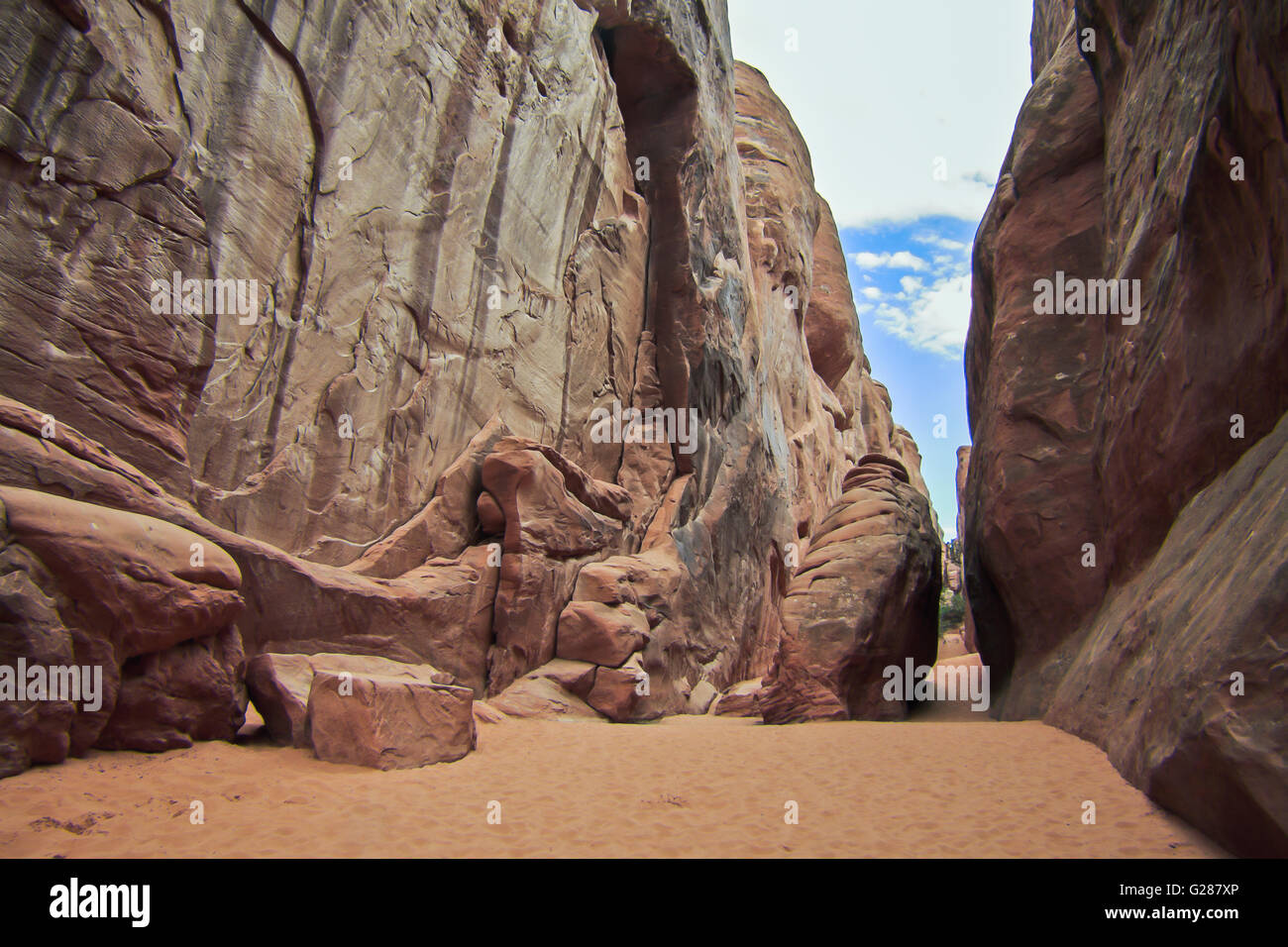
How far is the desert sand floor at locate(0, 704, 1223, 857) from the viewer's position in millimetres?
4848

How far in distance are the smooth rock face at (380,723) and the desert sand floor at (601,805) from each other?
0.19 meters

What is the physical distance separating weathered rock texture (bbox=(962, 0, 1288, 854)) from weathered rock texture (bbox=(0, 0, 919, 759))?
6626 millimetres

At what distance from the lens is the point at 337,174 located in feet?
37.0

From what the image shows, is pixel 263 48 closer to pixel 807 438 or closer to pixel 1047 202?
pixel 1047 202

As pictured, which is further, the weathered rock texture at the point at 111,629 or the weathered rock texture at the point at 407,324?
the weathered rock texture at the point at 407,324

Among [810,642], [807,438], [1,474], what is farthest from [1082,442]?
[807,438]

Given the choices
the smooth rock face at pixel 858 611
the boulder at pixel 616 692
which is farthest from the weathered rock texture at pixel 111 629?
the smooth rock face at pixel 858 611

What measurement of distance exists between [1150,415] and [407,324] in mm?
10199

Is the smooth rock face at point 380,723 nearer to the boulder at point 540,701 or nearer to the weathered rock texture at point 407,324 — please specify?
the weathered rock texture at point 407,324

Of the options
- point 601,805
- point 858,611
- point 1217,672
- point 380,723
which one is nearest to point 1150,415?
point 1217,672

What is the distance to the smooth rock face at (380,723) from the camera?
6898 millimetres

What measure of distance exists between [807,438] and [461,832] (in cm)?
2477

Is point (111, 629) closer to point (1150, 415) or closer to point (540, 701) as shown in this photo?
point (540, 701)

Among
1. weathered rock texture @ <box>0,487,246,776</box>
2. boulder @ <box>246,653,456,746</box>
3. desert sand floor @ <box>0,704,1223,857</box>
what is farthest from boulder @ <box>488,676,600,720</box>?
weathered rock texture @ <box>0,487,246,776</box>
